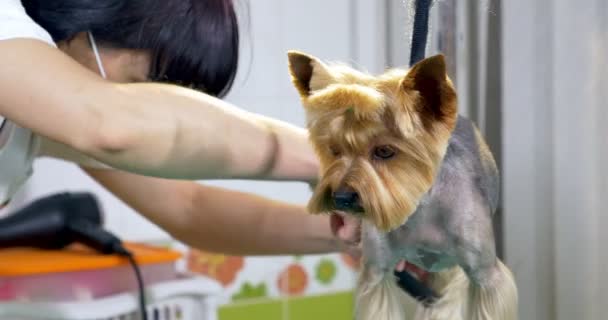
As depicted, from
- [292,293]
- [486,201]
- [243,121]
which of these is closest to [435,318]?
[486,201]

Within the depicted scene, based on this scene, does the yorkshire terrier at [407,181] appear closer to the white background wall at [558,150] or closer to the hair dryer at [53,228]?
the white background wall at [558,150]

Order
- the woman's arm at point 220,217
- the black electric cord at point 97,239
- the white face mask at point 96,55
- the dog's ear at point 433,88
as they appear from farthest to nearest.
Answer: the black electric cord at point 97,239 → the woman's arm at point 220,217 → the white face mask at point 96,55 → the dog's ear at point 433,88

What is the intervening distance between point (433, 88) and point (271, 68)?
72 cm

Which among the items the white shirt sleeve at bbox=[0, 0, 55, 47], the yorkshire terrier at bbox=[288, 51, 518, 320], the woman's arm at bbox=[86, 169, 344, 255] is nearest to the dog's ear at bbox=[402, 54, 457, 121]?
the yorkshire terrier at bbox=[288, 51, 518, 320]

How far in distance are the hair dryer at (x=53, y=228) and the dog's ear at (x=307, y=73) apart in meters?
0.62

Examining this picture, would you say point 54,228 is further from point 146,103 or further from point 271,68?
point 146,103

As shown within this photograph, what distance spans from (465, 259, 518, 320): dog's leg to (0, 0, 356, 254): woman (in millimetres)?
82

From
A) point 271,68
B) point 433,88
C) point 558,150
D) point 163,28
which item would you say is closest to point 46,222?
point 271,68

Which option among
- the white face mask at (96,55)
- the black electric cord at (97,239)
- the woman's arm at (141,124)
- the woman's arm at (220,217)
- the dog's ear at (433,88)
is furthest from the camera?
the black electric cord at (97,239)

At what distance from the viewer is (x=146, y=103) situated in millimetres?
442

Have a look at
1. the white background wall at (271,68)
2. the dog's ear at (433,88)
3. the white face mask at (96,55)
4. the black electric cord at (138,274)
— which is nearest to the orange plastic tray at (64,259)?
the black electric cord at (138,274)

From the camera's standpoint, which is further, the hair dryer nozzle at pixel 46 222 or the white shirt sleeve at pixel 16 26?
the hair dryer nozzle at pixel 46 222

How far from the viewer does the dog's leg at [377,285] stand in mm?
331

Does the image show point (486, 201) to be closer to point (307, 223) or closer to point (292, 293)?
point (307, 223)
